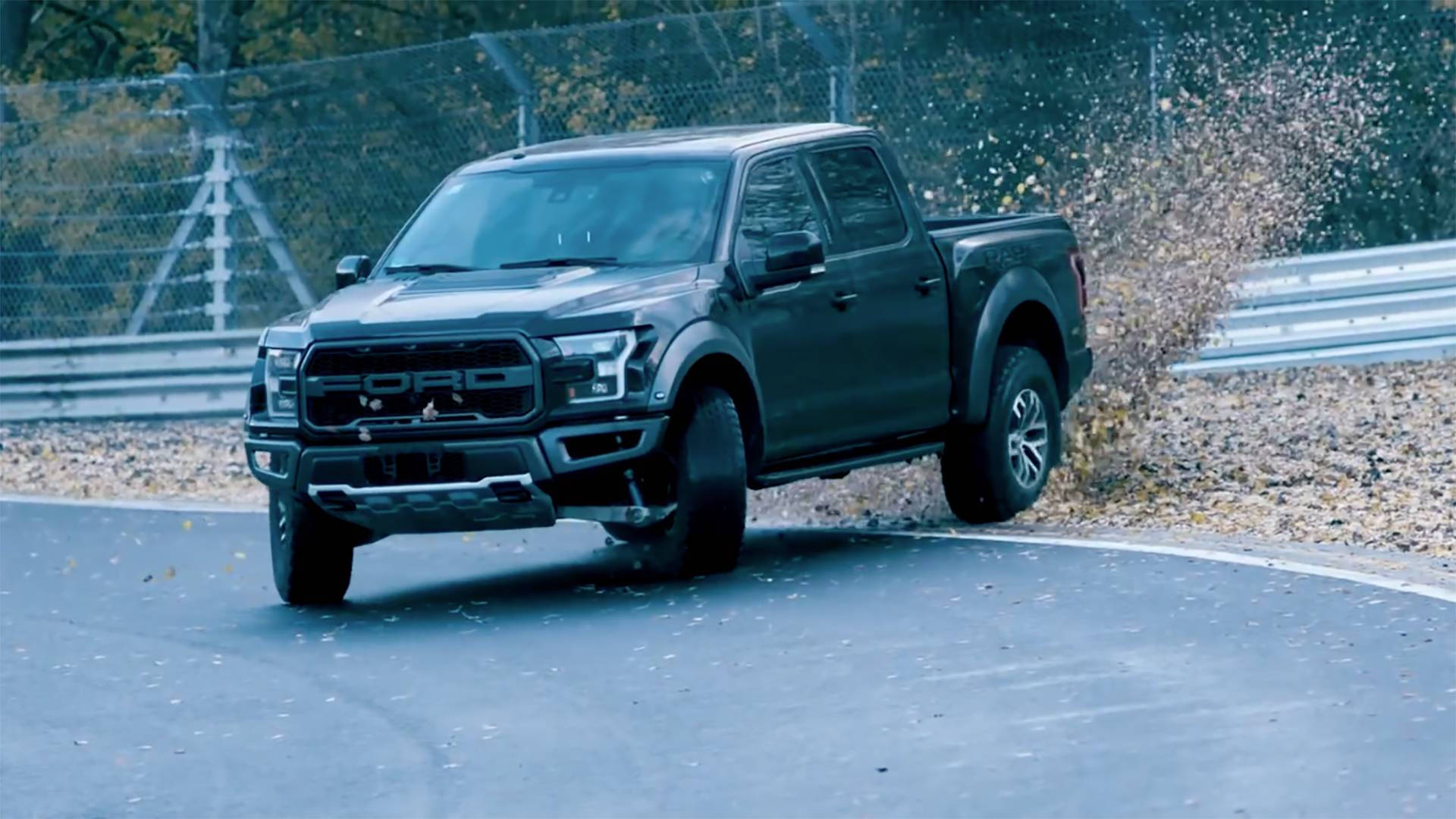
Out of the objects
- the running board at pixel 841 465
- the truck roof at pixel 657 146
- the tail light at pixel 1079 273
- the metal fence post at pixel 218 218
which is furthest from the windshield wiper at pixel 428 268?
the metal fence post at pixel 218 218

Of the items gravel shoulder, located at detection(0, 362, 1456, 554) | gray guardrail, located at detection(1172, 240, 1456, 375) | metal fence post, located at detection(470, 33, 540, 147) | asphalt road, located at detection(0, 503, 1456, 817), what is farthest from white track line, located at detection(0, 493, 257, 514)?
gray guardrail, located at detection(1172, 240, 1456, 375)

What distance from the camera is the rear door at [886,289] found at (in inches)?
504

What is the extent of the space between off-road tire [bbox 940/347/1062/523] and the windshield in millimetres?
1752

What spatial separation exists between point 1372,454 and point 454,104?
9.27 m

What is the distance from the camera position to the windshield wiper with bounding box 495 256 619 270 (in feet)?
40.2

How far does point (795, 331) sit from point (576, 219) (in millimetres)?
1022

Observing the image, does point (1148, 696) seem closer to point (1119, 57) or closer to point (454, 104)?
point (1119, 57)

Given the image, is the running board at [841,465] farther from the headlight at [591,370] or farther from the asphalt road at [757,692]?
the headlight at [591,370]

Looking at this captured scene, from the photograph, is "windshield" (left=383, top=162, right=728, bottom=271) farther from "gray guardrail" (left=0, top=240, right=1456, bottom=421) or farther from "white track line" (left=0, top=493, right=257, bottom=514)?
"gray guardrail" (left=0, top=240, right=1456, bottom=421)

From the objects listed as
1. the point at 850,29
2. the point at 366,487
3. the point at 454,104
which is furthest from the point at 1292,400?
the point at 366,487

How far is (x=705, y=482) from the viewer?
11.6 metres

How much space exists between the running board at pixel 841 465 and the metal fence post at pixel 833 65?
7747 millimetres

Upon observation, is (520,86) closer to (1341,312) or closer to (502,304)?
(1341,312)

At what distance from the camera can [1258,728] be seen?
8.27m
